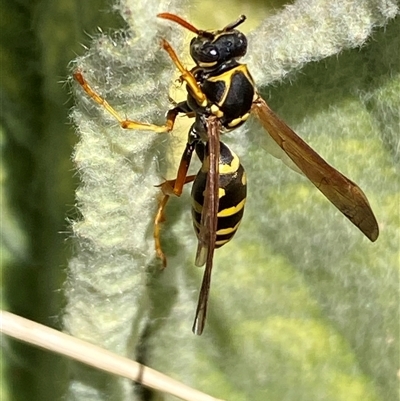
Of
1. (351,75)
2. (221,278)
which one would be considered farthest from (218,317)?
(351,75)

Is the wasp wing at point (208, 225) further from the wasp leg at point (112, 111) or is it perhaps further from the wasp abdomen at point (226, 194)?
the wasp leg at point (112, 111)

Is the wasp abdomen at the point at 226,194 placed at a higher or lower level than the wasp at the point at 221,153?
lower

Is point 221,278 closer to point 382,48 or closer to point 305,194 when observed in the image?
point 305,194

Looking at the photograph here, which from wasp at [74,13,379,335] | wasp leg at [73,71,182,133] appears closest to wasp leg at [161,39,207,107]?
wasp at [74,13,379,335]

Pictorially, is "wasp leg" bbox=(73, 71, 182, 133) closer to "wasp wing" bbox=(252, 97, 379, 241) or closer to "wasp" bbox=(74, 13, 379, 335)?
"wasp" bbox=(74, 13, 379, 335)

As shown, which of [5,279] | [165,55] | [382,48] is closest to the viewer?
[165,55]

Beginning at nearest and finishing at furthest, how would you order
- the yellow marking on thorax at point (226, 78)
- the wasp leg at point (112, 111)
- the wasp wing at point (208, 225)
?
the wasp leg at point (112, 111)
the wasp wing at point (208, 225)
the yellow marking on thorax at point (226, 78)

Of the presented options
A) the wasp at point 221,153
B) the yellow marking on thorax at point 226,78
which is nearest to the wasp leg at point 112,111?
the wasp at point 221,153

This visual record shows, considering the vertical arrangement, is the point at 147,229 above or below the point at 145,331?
above
